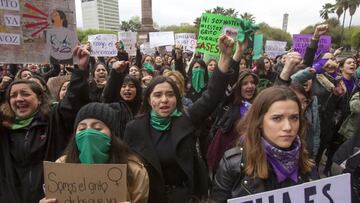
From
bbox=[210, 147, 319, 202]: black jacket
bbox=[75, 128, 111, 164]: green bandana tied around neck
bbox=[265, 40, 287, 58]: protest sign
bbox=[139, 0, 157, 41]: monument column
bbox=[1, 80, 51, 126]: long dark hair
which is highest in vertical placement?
bbox=[139, 0, 157, 41]: monument column

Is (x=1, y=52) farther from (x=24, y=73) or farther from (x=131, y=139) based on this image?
(x=24, y=73)

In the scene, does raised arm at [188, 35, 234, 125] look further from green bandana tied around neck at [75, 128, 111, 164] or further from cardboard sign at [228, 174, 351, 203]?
cardboard sign at [228, 174, 351, 203]

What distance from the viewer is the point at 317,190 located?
6.03 ft

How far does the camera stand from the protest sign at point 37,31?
311cm

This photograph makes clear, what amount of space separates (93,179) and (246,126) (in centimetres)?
103

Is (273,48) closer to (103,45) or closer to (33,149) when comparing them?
(103,45)

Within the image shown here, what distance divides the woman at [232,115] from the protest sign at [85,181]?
2.11m

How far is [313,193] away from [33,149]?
6.64 feet

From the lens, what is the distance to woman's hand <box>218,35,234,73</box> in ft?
8.64

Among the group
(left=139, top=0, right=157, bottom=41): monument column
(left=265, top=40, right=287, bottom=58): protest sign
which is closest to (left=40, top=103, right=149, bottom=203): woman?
(left=265, top=40, right=287, bottom=58): protest sign

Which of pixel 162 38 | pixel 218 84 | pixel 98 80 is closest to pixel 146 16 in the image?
pixel 162 38

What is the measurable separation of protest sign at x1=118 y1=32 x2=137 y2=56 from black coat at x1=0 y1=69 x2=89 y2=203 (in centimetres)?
795

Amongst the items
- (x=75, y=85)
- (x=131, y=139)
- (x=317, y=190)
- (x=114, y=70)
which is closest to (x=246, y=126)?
(x=317, y=190)

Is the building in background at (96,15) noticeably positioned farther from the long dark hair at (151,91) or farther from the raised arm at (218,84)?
the raised arm at (218,84)
